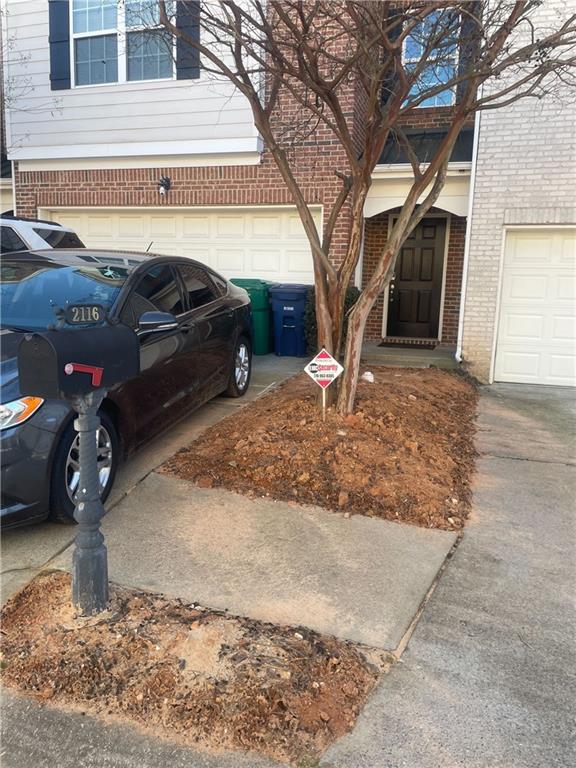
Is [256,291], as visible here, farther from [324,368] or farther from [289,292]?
[324,368]

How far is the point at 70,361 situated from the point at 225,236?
8301 millimetres

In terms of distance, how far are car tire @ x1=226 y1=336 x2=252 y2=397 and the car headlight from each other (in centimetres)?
332

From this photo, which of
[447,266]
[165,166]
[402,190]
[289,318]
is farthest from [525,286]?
[165,166]

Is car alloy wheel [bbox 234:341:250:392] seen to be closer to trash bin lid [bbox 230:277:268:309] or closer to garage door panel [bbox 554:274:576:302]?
trash bin lid [bbox 230:277:268:309]

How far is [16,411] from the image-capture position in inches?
135

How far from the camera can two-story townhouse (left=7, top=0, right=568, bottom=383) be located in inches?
380

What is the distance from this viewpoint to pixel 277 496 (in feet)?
14.8

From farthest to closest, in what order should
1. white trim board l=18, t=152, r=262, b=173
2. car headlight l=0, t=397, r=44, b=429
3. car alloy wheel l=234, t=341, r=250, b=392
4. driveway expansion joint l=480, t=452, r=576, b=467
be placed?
white trim board l=18, t=152, r=262, b=173, car alloy wheel l=234, t=341, r=250, b=392, driveway expansion joint l=480, t=452, r=576, b=467, car headlight l=0, t=397, r=44, b=429

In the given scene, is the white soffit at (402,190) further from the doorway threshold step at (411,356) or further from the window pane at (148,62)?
the window pane at (148,62)

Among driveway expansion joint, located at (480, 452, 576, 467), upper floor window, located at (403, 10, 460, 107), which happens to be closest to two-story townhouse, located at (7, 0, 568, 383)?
upper floor window, located at (403, 10, 460, 107)

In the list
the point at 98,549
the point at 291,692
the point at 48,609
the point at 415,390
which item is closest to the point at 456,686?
the point at 291,692

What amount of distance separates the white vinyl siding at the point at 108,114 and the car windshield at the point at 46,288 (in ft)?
18.4

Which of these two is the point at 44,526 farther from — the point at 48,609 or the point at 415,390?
the point at 415,390

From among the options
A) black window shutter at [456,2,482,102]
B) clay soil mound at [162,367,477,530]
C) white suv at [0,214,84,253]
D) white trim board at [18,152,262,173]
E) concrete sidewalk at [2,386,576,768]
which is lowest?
concrete sidewalk at [2,386,576,768]
